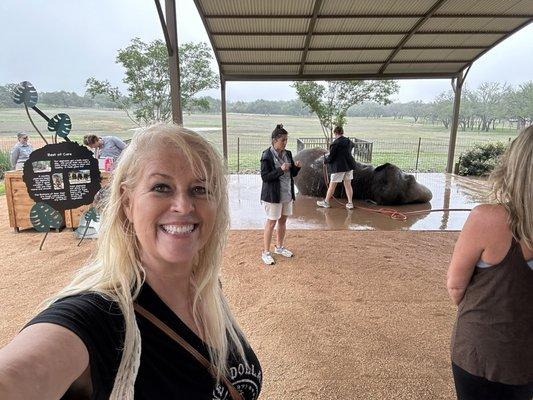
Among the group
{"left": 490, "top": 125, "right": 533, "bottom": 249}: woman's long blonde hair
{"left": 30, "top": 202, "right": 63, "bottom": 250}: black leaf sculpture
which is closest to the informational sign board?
{"left": 30, "top": 202, "right": 63, "bottom": 250}: black leaf sculpture

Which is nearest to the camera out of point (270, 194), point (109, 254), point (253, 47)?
point (109, 254)

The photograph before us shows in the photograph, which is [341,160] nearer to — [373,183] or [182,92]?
[373,183]

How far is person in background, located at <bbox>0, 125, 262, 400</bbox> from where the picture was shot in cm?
83

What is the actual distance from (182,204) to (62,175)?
2.82 meters

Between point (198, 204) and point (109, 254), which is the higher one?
point (198, 204)

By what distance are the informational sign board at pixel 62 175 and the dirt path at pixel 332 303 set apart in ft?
4.23

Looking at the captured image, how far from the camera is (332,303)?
153 inches

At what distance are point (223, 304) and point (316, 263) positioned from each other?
3594 millimetres

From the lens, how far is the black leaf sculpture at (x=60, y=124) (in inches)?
130

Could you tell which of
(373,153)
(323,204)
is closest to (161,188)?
(323,204)

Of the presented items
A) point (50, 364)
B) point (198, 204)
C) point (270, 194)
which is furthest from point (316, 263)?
Result: point (50, 364)

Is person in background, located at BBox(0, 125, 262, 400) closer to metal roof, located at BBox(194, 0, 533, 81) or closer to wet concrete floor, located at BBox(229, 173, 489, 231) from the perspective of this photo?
wet concrete floor, located at BBox(229, 173, 489, 231)

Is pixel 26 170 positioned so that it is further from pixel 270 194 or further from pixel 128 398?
pixel 128 398

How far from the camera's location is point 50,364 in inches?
31.3
